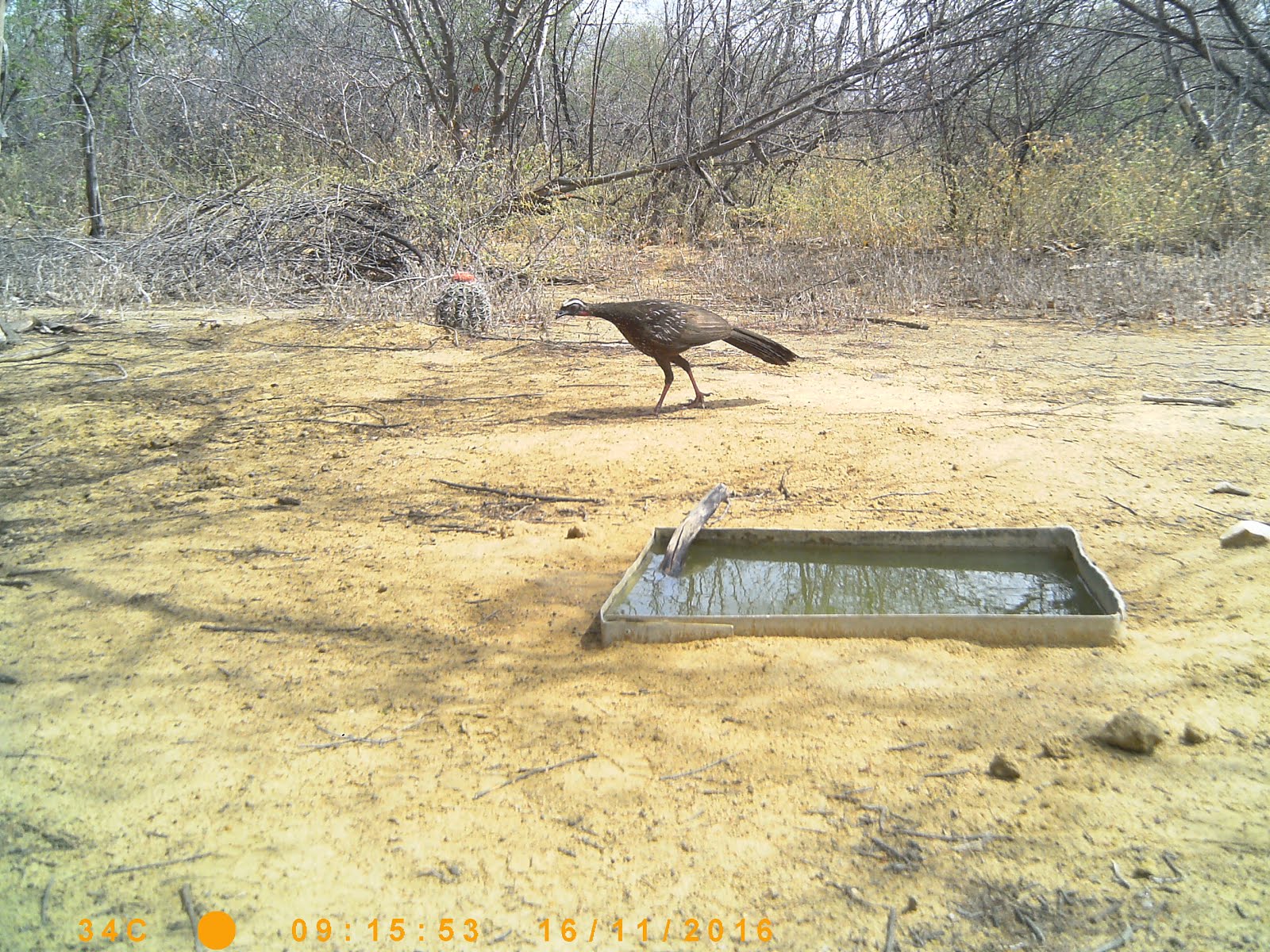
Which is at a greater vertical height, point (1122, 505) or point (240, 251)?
point (240, 251)

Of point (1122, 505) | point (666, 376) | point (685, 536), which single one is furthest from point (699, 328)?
point (1122, 505)

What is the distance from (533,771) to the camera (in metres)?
2.36

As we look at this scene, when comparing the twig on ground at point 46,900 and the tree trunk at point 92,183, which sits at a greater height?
the tree trunk at point 92,183

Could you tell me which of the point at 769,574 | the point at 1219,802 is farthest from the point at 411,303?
the point at 1219,802

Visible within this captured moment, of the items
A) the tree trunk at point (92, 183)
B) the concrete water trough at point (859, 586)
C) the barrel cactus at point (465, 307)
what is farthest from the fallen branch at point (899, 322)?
the tree trunk at point (92, 183)

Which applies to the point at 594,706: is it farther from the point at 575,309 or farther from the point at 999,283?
the point at 999,283

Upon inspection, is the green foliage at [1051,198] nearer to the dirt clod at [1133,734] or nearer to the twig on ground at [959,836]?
the dirt clod at [1133,734]

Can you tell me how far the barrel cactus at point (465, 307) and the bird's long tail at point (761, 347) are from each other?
3.13 m

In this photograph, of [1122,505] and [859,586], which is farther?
[1122,505]

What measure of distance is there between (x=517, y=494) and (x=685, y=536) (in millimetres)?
1136

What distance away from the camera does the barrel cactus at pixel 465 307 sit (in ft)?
26.6

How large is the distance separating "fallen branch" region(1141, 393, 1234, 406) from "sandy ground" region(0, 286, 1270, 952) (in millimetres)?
107

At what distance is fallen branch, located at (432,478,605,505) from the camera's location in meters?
4.18

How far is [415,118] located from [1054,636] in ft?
42.7
